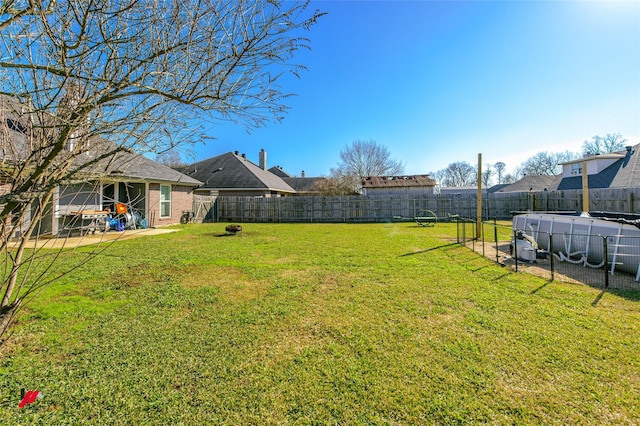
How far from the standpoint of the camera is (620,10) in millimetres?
5215

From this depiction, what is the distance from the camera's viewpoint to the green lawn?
194cm

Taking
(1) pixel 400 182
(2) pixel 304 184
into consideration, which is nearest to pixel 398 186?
(1) pixel 400 182

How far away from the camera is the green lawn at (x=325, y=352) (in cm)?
194

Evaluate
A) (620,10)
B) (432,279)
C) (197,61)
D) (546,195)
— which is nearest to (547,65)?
(620,10)

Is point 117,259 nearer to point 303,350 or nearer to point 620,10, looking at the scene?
point 303,350

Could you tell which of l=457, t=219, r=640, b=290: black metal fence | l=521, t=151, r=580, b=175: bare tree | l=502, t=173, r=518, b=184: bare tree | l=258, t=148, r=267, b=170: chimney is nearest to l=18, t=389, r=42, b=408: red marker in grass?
l=457, t=219, r=640, b=290: black metal fence

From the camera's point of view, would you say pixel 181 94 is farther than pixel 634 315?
No

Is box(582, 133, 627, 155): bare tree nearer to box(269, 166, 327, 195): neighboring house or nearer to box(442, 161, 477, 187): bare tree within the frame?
box(442, 161, 477, 187): bare tree

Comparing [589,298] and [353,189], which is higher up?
[353,189]

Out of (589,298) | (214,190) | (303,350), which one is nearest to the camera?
(303,350)

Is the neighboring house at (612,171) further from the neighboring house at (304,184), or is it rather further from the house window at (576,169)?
the neighboring house at (304,184)

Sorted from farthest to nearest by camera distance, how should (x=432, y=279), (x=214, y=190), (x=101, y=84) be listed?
(x=214, y=190), (x=432, y=279), (x=101, y=84)

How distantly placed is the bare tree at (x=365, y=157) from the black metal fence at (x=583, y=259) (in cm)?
2735

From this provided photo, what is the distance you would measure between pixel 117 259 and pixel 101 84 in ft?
21.5
